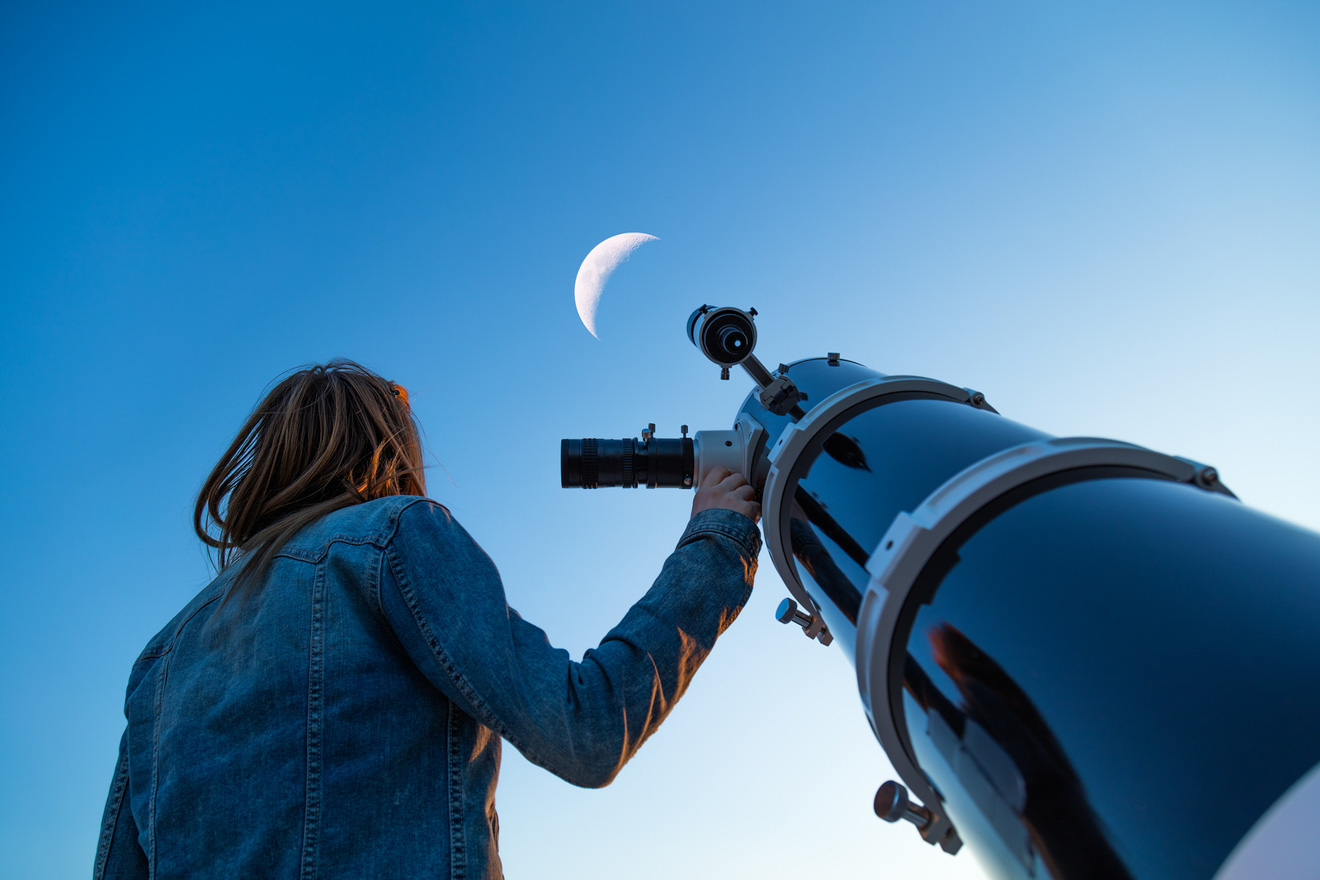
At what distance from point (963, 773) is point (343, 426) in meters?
1.61

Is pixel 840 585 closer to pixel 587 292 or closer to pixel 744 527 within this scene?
pixel 744 527

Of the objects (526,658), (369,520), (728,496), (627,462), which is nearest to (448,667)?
(526,658)

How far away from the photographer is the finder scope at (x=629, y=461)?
8.71 ft

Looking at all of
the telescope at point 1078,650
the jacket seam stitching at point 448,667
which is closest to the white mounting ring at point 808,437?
the telescope at point 1078,650

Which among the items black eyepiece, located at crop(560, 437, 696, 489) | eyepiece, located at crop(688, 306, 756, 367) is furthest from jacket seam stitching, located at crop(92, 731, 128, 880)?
eyepiece, located at crop(688, 306, 756, 367)

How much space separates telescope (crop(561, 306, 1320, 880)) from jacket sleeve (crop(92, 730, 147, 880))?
1.56 m

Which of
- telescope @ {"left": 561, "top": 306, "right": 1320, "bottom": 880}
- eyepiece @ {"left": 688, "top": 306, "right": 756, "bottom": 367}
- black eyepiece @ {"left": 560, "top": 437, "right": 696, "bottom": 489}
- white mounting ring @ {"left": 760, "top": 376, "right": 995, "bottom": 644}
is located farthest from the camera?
black eyepiece @ {"left": 560, "top": 437, "right": 696, "bottom": 489}

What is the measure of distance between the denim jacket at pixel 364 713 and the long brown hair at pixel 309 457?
0.95 feet

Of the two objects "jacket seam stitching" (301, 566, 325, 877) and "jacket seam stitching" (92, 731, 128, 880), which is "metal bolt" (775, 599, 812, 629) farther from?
"jacket seam stitching" (92, 731, 128, 880)

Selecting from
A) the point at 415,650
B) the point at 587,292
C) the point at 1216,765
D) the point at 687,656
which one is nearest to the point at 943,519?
the point at 1216,765

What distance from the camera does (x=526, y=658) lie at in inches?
60.6

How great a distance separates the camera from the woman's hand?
81.9 inches

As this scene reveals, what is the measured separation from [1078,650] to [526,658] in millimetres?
980

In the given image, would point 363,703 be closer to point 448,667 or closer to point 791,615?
point 448,667
